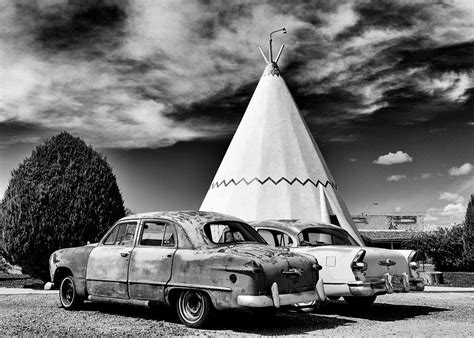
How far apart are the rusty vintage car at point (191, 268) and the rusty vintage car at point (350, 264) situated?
0.68 m

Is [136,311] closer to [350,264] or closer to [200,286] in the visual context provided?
[200,286]

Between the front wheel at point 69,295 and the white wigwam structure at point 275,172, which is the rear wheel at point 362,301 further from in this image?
the white wigwam structure at point 275,172

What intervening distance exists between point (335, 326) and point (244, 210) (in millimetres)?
10018

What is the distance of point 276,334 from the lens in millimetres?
5410

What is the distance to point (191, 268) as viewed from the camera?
18.9ft

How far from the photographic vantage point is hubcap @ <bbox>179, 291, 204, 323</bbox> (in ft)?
18.7

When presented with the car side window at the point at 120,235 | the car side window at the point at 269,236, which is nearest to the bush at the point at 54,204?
the car side window at the point at 120,235

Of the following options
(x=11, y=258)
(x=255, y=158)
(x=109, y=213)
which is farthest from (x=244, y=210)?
(x=11, y=258)

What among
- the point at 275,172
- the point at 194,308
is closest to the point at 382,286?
the point at 194,308

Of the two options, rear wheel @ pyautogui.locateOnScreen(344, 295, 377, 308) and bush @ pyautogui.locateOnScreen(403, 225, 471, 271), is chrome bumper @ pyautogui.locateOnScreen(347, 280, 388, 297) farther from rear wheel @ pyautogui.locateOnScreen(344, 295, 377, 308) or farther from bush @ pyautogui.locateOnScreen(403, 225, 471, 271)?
bush @ pyautogui.locateOnScreen(403, 225, 471, 271)

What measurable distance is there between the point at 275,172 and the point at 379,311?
9216 millimetres

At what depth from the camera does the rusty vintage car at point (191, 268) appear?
541 cm

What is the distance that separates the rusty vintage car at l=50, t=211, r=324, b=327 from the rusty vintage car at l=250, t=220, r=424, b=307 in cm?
68

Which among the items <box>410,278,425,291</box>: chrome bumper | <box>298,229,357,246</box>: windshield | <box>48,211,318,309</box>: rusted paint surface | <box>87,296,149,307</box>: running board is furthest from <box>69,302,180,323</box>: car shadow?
<box>410,278,425,291</box>: chrome bumper
